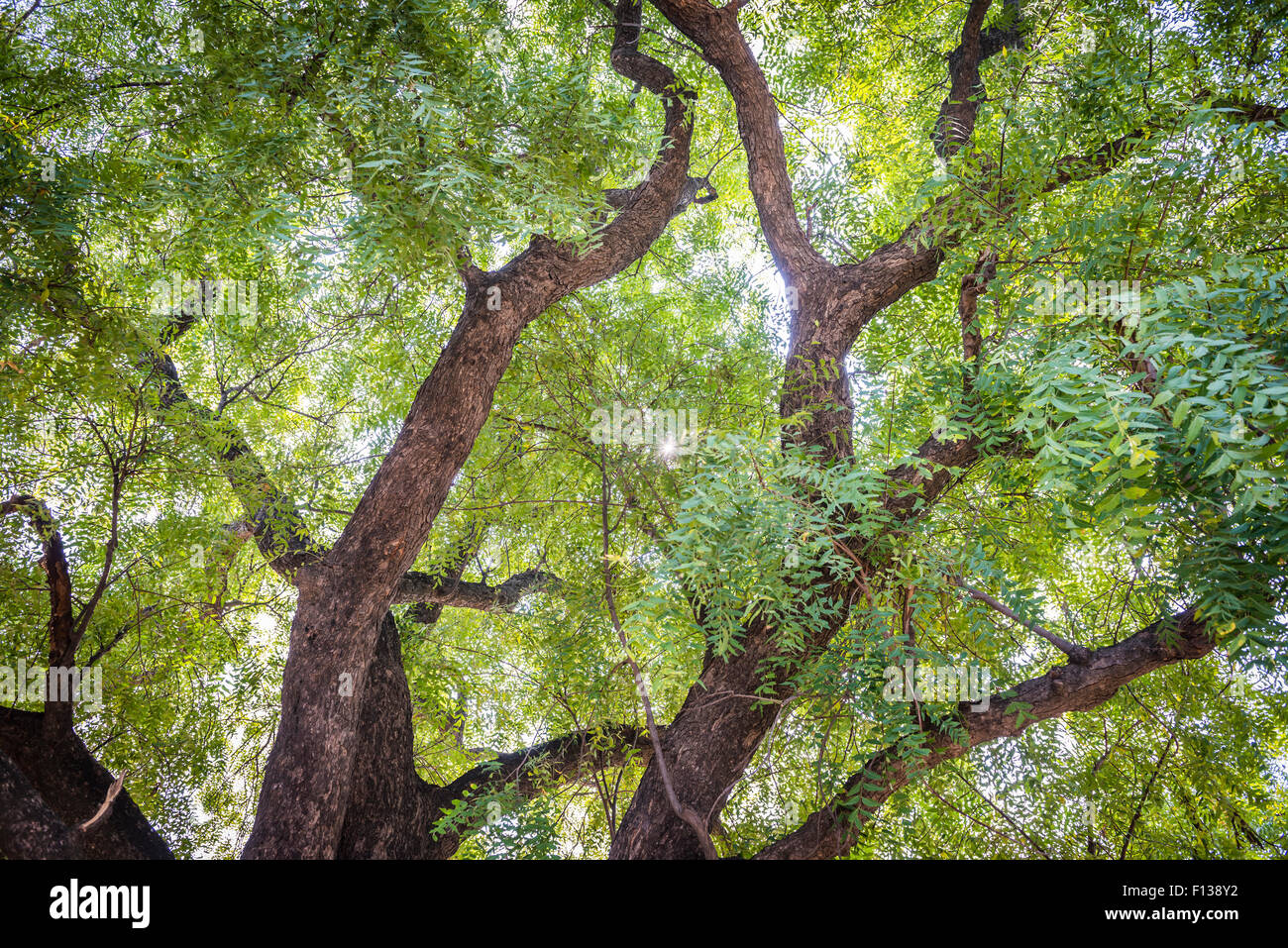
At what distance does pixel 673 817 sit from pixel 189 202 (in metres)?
3.52

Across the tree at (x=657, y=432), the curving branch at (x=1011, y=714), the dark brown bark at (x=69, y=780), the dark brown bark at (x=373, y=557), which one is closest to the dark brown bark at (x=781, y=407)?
the tree at (x=657, y=432)

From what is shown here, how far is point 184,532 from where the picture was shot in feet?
15.1

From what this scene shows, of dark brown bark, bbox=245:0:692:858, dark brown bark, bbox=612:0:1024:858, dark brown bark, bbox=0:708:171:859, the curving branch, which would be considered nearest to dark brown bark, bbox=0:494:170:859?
dark brown bark, bbox=0:708:171:859

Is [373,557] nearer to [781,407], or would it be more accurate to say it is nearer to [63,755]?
[63,755]

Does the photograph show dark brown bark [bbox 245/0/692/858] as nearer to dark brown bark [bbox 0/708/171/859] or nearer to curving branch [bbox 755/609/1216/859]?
dark brown bark [bbox 0/708/171/859]

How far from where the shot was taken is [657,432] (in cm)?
440

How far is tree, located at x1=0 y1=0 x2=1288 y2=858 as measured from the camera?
9.01 feet

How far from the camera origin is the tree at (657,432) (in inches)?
108

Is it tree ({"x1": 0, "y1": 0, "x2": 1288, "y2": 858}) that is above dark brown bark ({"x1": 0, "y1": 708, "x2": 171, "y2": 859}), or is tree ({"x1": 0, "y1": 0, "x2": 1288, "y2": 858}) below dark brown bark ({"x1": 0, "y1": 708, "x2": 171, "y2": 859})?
above

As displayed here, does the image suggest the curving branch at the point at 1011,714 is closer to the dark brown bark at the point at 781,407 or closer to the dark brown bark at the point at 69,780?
the dark brown bark at the point at 781,407
